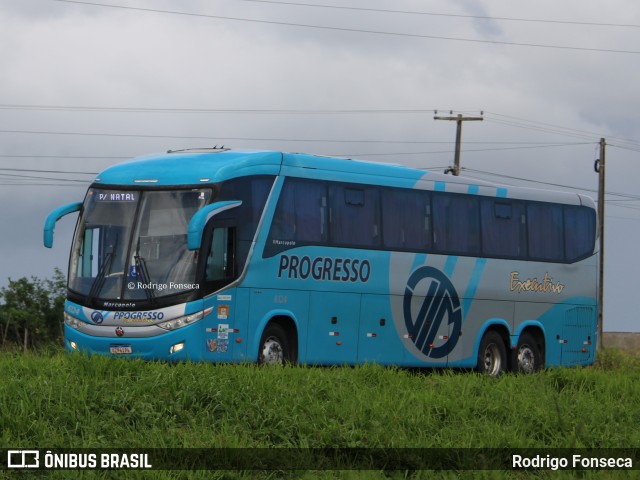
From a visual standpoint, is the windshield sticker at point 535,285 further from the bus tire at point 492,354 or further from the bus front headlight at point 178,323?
the bus front headlight at point 178,323

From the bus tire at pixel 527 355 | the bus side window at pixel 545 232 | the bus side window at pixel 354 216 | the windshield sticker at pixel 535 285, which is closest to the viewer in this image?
the bus side window at pixel 354 216

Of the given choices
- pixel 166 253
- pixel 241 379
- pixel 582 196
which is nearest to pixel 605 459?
pixel 241 379

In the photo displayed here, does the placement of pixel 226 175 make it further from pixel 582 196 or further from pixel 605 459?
pixel 582 196

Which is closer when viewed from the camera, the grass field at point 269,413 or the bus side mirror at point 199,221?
the grass field at point 269,413

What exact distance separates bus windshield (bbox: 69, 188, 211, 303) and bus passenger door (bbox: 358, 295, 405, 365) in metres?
4.20

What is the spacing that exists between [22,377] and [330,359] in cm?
770

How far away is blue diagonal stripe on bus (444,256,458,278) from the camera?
2372 centimetres

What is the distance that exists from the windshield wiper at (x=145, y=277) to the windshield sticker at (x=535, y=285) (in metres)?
8.91

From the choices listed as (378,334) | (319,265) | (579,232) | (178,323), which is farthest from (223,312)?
(579,232)

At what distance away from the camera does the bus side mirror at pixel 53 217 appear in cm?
2033

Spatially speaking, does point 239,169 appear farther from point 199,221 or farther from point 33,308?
point 33,308

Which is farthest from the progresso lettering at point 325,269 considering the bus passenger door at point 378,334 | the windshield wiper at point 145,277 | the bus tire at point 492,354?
the bus tire at point 492,354

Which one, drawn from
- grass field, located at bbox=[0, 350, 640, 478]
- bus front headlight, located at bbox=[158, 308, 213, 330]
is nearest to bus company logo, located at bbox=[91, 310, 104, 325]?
bus front headlight, located at bbox=[158, 308, 213, 330]

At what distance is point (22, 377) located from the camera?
47.0 feet
